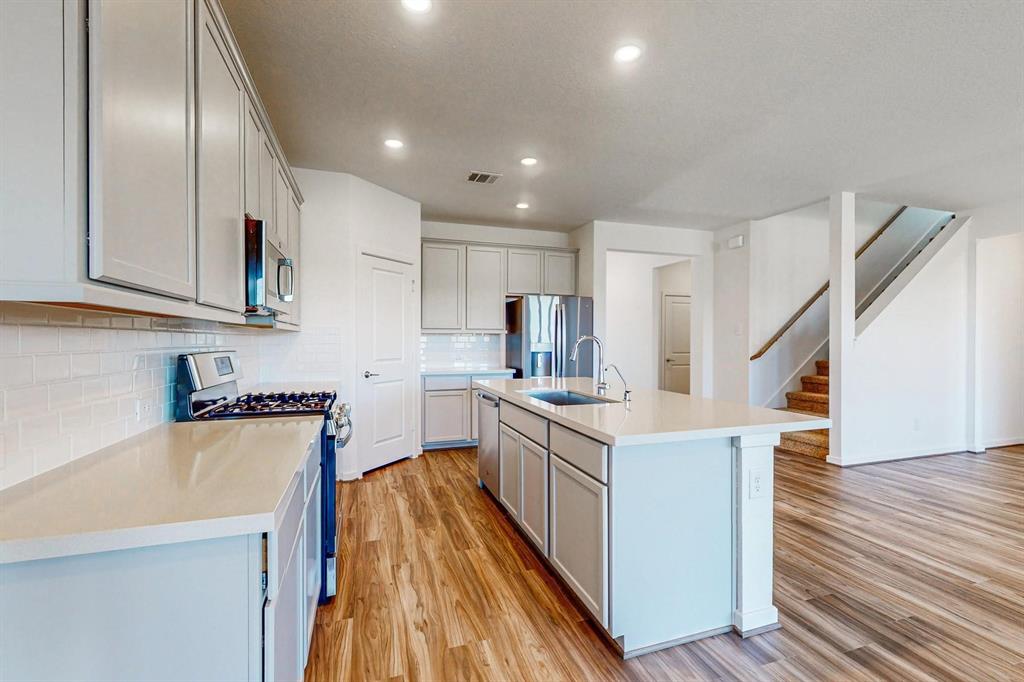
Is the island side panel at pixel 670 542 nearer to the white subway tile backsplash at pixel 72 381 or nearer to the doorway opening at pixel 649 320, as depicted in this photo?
the white subway tile backsplash at pixel 72 381

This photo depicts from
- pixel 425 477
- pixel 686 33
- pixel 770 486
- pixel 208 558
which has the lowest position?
pixel 425 477

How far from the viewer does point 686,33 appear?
210cm

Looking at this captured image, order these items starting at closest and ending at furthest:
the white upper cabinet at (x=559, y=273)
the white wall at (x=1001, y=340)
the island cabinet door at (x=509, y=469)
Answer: the island cabinet door at (x=509, y=469)
the white wall at (x=1001, y=340)
the white upper cabinet at (x=559, y=273)

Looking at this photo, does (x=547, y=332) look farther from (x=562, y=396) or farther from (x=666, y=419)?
(x=666, y=419)

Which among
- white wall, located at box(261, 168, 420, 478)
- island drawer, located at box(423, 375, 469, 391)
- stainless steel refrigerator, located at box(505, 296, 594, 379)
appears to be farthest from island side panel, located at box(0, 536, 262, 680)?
stainless steel refrigerator, located at box(505, 296, 594, 379)

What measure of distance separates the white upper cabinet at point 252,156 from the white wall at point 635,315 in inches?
234

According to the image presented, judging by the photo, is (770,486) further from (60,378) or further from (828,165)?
(828,165)

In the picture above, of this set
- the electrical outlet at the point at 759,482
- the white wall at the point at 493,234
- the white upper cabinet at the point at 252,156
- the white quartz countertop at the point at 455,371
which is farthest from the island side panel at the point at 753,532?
the white wall at the point at 493,234

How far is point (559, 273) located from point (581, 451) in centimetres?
398

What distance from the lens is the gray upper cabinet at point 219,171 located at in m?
1.42

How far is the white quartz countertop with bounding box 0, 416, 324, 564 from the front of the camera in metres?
0.84

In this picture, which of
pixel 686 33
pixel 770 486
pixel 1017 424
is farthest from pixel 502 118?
pixel 1017 424

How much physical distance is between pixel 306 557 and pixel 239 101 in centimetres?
175

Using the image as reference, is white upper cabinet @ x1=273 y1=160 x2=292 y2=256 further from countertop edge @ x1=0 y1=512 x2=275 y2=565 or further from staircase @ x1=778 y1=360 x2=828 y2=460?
staircase @ x1=778 y1=360 x2=828 y2=460
